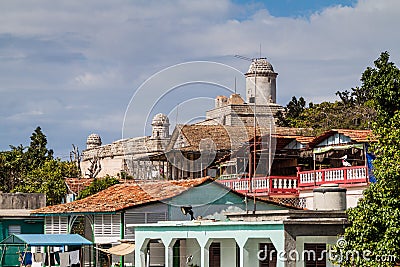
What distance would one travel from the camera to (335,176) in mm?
30672

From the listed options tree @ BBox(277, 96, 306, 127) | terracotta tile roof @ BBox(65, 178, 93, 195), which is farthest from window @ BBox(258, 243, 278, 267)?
tree @ BBox(277, 96, 306, 127)

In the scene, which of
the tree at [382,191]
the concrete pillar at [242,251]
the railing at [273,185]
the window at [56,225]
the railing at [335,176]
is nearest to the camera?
the tree at [382,191]

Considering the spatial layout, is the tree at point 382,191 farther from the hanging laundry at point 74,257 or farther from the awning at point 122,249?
the hanging laundry at point 74,257

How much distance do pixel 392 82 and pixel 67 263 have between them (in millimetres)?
17618

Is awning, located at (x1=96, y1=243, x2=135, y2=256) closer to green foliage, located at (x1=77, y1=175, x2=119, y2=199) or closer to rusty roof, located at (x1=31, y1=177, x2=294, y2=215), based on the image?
rusty roof, located at (x1=31, y1=177, x2=294, y2=215)

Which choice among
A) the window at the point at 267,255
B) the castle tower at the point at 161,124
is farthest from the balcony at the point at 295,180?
the window at the point at 267,255

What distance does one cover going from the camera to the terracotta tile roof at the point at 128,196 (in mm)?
28625

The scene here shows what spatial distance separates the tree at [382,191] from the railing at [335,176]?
12.3m

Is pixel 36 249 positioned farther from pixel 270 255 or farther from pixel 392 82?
pixel 392 82

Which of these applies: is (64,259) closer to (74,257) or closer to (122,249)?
(74,257)

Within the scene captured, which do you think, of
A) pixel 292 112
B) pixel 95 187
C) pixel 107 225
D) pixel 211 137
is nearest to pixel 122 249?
pixel 107 225

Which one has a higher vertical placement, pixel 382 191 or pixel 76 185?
pixel 76 185

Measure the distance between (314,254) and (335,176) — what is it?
39.0ft

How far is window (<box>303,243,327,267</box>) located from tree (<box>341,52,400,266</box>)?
2.54 metres
